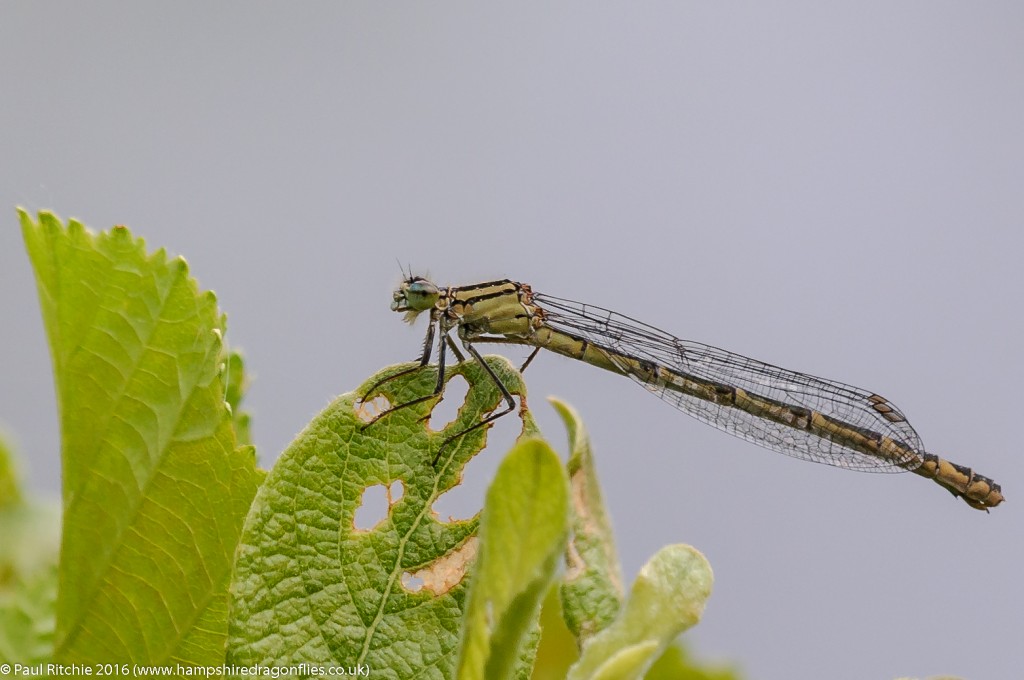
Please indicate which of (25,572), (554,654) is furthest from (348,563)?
(554,654)

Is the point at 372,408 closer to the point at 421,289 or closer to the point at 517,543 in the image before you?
the point at 517,543

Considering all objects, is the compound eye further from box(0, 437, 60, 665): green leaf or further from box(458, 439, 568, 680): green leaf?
box(458, 439, 568, 680): green leaf

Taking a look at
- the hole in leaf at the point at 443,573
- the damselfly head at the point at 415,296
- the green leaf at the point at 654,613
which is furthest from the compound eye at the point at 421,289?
the green leaf at the point at 654,613

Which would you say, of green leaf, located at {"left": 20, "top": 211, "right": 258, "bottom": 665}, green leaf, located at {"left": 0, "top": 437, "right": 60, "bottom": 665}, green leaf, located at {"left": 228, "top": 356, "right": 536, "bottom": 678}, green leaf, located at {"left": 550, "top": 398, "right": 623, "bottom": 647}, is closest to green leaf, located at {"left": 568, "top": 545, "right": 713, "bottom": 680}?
green leaf, located at {"left": 550, "top": 398, "right": 623, "bottom": 647}

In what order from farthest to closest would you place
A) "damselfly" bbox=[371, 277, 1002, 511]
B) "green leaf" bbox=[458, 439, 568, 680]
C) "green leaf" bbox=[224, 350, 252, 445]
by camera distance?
"damselfly" bbox=[371, 277, 1002, 511] < "green leaf" bbox=[224, 350, 252, 445] < "green leaf" bbox=[458, 439, 568, 680]

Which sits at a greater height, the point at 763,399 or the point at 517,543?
the point at 763,399

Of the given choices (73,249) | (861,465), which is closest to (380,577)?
(73,249)

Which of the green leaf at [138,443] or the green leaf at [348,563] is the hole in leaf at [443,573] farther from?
the green leaf at [138,443]
